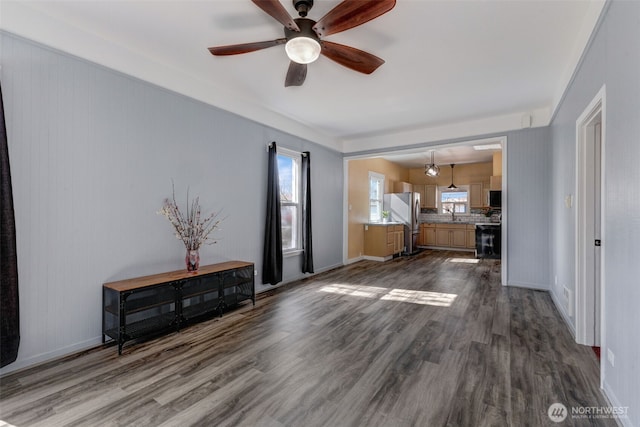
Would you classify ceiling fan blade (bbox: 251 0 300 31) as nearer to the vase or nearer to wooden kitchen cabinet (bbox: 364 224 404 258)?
the vase

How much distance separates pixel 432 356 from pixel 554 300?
2.53 m

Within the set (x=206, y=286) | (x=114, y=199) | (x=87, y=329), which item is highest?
(x=114, y=199)

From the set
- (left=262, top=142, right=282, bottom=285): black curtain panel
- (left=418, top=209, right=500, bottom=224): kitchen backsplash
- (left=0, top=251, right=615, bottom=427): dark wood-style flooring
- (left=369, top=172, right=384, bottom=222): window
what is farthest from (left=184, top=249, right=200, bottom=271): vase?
(left=418, top=209, right=500, bottom=224): kitchen backsplash

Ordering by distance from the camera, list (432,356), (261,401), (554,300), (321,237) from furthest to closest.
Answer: (321,237), (554,300), (432,356), (261,401)

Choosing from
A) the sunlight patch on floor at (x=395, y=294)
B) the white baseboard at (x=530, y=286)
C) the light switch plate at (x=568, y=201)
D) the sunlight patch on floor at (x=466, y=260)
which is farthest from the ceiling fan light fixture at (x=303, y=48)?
the sunlight patch on floor at (x=466, y=260)

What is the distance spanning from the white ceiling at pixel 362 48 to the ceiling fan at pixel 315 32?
0.26 m

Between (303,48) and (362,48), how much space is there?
0.92m

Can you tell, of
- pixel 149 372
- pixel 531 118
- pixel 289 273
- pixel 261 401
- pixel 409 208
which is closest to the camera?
pixel 261 401

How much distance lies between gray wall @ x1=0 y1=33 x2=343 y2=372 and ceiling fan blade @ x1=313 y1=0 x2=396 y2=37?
2068mm

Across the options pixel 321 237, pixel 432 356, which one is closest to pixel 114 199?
pixel 432 356

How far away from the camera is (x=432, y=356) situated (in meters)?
2.51

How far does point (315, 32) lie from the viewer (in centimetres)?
217

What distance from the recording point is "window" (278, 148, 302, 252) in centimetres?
510

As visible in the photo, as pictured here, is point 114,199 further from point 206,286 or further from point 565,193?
point 565,193
